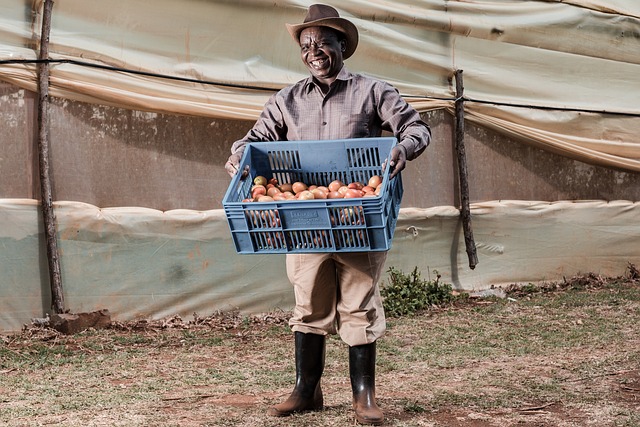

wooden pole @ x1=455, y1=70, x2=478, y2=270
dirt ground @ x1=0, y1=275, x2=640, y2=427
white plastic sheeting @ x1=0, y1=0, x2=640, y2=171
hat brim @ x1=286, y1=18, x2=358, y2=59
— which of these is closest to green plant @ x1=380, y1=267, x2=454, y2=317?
dirt ground @ x1=0, y1=275, x2=640, y2=427

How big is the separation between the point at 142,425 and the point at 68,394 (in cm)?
88

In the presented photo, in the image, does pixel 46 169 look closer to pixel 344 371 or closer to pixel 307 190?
pixel 344 371

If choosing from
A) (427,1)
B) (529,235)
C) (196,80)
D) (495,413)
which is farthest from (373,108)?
(529,235)

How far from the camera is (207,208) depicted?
731 centimetres

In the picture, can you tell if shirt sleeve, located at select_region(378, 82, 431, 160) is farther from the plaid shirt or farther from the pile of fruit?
the pile of fruit

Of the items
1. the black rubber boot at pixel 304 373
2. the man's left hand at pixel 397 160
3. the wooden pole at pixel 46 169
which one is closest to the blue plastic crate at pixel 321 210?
the man's left hand at pixel 397 160

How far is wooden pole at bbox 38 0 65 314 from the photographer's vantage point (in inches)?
258

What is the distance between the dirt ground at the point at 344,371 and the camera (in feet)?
14.9

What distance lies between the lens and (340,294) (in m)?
4.45

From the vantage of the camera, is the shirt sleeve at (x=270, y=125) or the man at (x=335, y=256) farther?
the shirt sleeve at (x=270, y=125)

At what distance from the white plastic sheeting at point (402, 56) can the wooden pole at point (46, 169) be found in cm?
8

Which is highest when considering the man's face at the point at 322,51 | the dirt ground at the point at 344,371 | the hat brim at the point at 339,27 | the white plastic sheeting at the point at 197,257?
the hat brim at the point at 339,27

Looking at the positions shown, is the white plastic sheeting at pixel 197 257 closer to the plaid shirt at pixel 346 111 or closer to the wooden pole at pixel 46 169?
the wooden pole at pixel 46 169

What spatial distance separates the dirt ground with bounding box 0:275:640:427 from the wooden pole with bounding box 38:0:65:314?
1.10 feet
